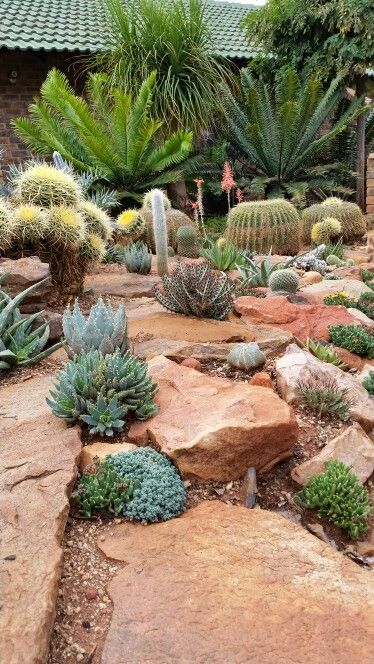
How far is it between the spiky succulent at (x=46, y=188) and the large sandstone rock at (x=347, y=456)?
340cm

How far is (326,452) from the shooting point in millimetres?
3139

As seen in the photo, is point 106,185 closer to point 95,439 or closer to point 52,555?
point 95,439

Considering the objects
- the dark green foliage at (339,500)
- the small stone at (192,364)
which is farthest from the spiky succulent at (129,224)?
the dark green foliage at (339,500)

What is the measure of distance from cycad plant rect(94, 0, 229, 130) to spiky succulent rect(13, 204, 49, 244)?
8.01 m

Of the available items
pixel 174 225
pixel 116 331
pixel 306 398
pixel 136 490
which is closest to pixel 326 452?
pixel 306 398

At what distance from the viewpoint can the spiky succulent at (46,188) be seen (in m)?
5.53

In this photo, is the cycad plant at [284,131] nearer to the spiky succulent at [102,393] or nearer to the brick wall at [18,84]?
the brick wall at [18,84]

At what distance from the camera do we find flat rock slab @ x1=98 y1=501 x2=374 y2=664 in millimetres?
1932

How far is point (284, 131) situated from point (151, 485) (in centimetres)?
1181

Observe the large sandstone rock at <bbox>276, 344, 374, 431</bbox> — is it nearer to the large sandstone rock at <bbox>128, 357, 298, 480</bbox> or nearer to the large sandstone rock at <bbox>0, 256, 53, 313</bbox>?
the large sandstone rock at <bbox>128, 357, 298, 480</bbox>

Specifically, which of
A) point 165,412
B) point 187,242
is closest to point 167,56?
point 187,242

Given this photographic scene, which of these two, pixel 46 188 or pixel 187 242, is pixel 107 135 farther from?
pixel 46 188

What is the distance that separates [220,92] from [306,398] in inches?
445

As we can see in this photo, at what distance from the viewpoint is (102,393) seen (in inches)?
116
